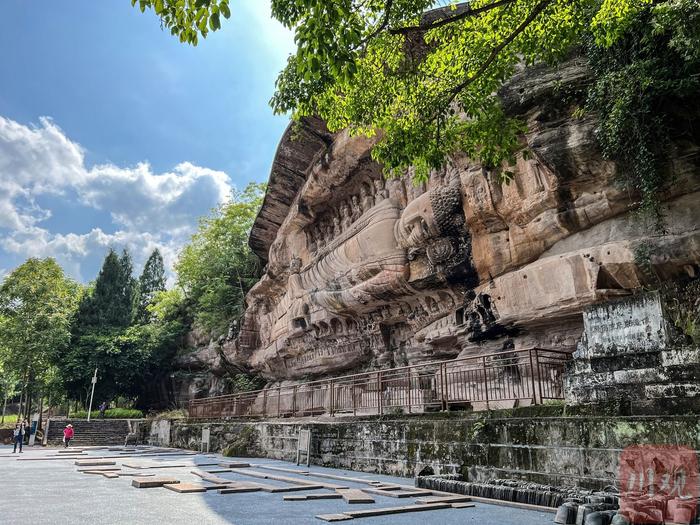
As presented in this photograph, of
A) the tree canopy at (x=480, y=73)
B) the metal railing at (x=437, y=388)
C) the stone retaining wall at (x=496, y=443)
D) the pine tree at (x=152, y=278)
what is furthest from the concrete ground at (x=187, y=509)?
the pine tree at (x=152, y=278)

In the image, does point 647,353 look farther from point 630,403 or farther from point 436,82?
point 436,82

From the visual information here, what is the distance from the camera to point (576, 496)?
483cm

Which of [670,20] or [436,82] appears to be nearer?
[670,20]

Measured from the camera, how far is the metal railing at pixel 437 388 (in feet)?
27.2

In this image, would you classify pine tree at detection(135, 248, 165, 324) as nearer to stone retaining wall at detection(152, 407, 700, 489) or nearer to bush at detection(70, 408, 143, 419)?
bush at detection(70, 408, 143, 419)

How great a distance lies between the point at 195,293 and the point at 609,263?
27714 millimetres

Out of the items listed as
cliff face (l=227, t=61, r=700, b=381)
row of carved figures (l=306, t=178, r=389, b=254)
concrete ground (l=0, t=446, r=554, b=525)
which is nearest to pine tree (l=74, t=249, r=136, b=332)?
cliff face (l=227, t=61, r=700, b=381)

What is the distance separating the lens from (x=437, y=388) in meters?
11.5

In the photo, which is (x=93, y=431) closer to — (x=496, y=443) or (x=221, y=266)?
(x=221, y=266)

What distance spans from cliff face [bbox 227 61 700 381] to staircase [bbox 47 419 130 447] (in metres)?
11.3

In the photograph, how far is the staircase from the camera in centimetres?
2394

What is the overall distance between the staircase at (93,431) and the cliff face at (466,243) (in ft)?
36.9

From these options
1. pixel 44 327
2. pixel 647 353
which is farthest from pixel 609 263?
pixel 44 327

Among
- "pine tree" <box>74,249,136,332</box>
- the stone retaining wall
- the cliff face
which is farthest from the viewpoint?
"pine tree" <box>74,249,136,332</box>
